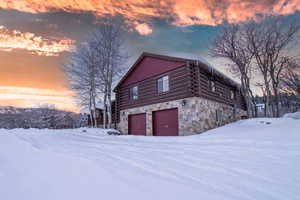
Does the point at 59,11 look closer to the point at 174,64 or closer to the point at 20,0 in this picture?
the point at 20,0

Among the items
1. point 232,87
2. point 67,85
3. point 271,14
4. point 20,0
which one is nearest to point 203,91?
point 232,87

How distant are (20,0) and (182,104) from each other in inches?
387

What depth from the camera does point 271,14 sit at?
1426cm

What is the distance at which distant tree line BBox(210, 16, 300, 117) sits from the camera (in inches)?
575

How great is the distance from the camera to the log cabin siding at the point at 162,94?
34.3ft

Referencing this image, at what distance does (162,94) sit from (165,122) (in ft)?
6.30

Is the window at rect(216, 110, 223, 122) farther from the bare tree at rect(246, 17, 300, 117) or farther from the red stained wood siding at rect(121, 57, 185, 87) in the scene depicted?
the bare tree at rect(246, 17, 300, 117)

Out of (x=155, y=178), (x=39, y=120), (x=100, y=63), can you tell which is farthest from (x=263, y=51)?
(x=39, y=120)

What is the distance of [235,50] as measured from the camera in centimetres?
1525

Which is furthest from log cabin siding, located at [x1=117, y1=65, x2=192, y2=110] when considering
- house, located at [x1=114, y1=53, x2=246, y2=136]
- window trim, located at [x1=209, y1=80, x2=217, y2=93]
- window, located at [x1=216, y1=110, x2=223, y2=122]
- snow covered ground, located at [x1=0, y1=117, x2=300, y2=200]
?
snow covered ground, located at [x1=0, y1=117, x2=300, y2=200]

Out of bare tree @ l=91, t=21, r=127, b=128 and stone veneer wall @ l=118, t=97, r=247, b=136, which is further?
bare tree @ l=91, t=21, r=127, b=128

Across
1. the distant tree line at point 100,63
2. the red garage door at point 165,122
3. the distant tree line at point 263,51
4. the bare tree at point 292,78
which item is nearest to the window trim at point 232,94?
the distant tree line at point 263,51

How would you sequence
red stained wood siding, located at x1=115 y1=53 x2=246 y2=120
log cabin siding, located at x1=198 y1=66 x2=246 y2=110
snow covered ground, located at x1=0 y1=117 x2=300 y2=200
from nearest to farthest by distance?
snow covered ground, located at x1=0 y1=117 x2=300 y2=200 < red stained wood siding, located at x1=115 y1=53 x2=246 y2=120 < log cabin siding, located at x1=198 y1=66 x2=246 y2=110

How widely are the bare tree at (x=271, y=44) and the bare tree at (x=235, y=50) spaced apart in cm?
61
